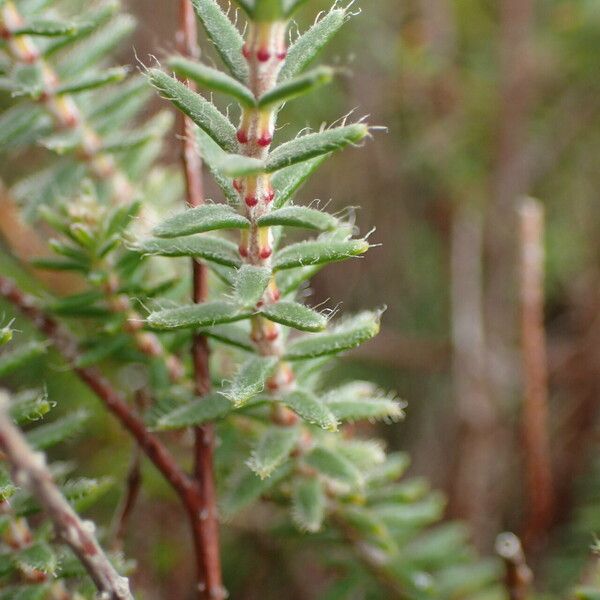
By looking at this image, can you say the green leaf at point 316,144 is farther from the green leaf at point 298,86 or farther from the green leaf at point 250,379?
the green leaf at point 250,379

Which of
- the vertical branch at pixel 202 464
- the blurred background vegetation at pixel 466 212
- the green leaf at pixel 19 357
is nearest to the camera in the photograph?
the green leaf at pixel 19 357

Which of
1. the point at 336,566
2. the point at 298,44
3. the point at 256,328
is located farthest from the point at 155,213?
the point at 336,566

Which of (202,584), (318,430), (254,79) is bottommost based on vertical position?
(202,584)

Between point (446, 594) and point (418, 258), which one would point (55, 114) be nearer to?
point (446, 594)

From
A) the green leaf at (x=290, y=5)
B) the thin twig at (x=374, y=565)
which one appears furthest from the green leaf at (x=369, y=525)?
the green leaf at (x=290, y=5)

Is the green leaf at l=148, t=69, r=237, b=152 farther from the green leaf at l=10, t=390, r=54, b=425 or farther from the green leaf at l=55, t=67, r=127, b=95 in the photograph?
the green leaf at l=10, t=390, r=54, b=425

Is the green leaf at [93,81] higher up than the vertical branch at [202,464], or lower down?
higher up

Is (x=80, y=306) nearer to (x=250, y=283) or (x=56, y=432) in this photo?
(x=56, y=432)
